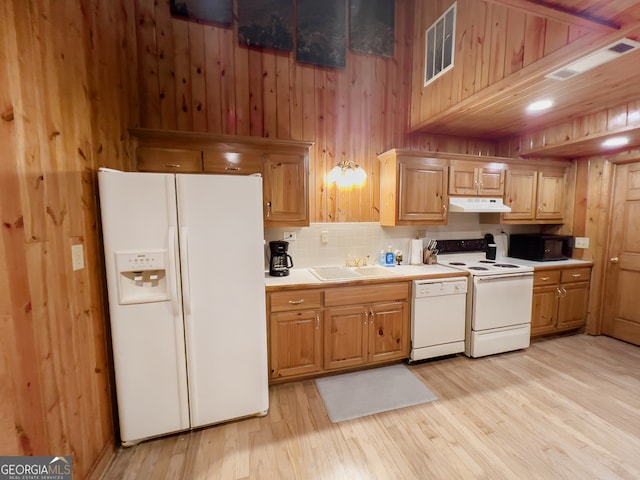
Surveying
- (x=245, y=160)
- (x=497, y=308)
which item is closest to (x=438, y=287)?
(x=497, y=308)

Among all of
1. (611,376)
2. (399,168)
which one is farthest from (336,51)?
(611,376)

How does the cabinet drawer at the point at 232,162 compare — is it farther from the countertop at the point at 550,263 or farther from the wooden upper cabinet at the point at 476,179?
the countertop at the point at 550,263

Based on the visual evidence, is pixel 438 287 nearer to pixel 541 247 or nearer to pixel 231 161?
pixel 541 247

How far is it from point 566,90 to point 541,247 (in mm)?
1849

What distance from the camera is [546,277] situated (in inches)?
118

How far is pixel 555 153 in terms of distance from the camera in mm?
3168

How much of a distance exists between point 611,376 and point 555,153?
2.40 metres

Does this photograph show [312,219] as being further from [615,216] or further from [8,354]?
[615,216]

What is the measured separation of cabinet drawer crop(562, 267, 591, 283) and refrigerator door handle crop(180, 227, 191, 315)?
12.9ft

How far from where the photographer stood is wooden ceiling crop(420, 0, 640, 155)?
4.23 ft

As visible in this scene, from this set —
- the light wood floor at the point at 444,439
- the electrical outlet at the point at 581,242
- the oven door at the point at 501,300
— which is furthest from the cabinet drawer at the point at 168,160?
the electrical outlet at the point at 581,242

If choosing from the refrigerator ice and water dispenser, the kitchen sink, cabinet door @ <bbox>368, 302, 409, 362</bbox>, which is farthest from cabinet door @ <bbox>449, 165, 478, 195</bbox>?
the refrigerator ice and water dispenser

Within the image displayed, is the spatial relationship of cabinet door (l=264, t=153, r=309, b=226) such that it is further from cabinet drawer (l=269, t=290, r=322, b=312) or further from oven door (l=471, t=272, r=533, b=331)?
oven door (l=471, t=272, r=533, b=331)

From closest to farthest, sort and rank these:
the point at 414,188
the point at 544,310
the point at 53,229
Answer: the point at 53,229
the point at 414,188
the point at 544,310
